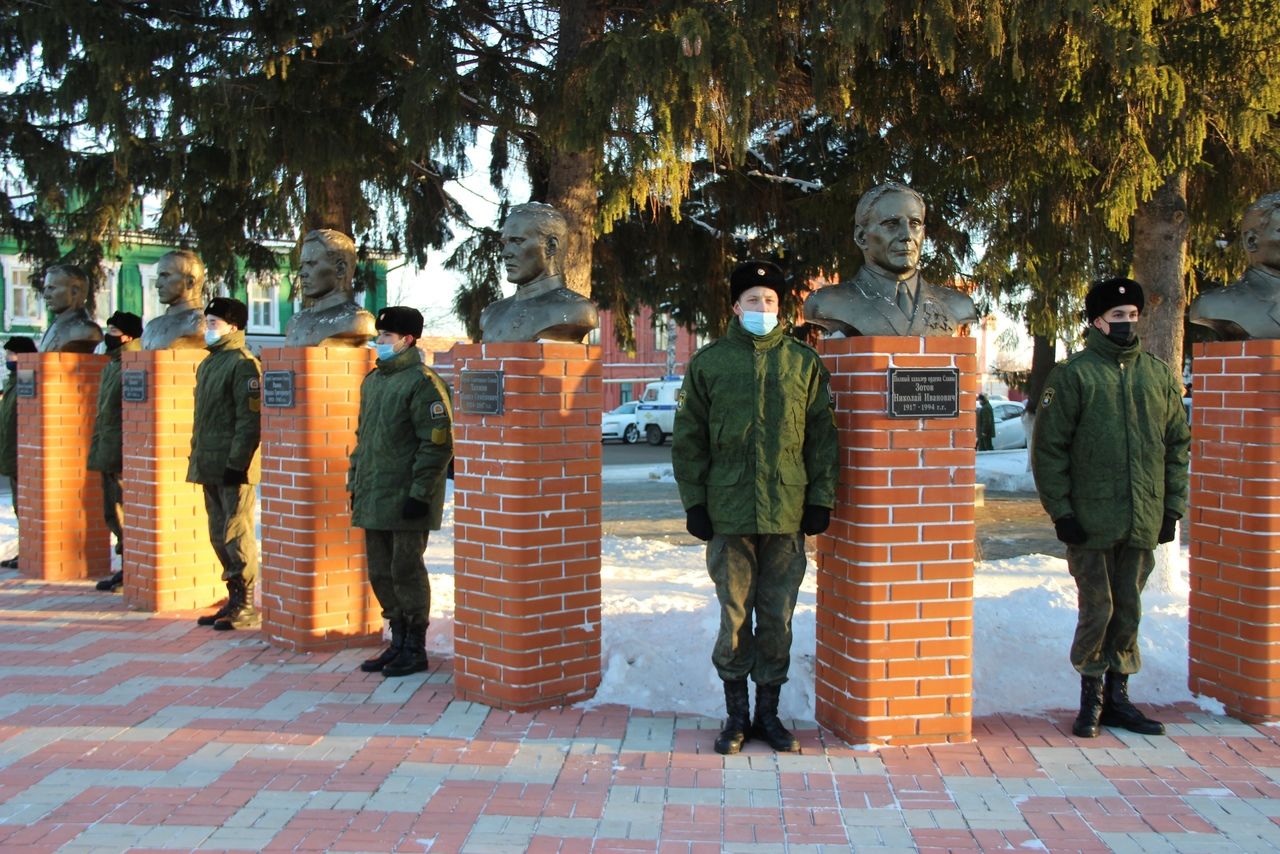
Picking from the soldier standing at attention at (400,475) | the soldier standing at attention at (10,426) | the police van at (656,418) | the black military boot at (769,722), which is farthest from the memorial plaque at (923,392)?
the police van at (656,418)

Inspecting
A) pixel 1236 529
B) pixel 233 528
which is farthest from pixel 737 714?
pixel 233 528

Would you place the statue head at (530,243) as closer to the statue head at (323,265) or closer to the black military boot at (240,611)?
the statue head at (323,265)

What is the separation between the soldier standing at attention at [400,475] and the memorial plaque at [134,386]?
7.81ft

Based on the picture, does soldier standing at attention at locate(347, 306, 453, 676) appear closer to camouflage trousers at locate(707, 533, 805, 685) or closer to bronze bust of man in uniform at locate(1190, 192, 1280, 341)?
camouflage trousers at locate(707, 533, 805, 685)

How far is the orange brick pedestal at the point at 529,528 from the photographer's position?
4758mm

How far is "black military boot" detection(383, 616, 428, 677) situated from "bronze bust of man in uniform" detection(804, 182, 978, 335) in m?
2.68

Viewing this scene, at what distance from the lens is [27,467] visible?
28.0 feet

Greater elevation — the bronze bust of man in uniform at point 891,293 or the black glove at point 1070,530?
the bronze bust of man in uniform at point 891,293

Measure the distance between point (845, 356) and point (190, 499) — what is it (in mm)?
4931

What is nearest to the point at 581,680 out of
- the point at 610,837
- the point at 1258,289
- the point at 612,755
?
the point at 612,755

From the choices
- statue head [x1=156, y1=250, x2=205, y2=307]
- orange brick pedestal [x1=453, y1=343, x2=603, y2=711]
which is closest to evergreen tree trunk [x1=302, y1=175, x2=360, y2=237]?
statue head [x1=156, y1=250, x2=205, y2=307]

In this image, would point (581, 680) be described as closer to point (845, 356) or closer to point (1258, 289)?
point (845, 356)

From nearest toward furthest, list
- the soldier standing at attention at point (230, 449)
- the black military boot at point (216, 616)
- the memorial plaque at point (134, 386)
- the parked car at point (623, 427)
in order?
the soldier standing at attention at point (230, 449), the black military boot at point (216, 616), the memorial plaque at point (134, 386), the parked car at point (623, 427)

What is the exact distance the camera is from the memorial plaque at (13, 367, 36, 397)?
331 inches
